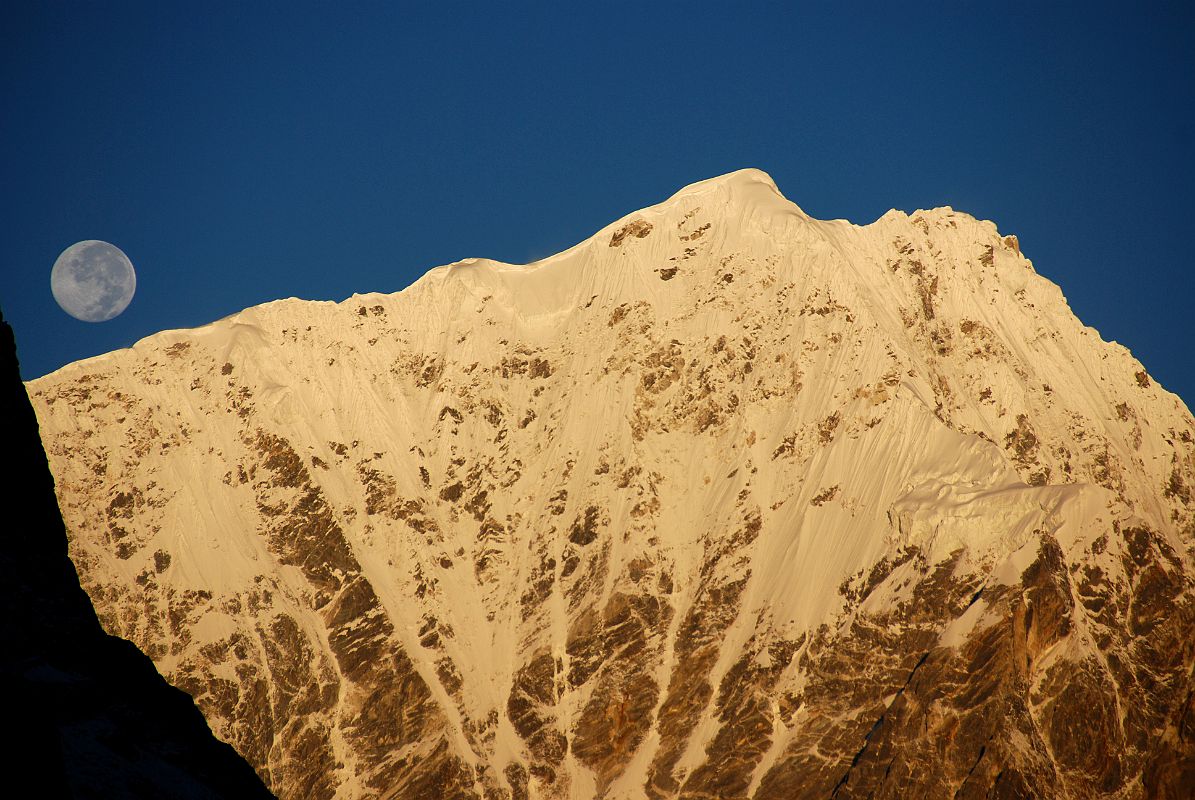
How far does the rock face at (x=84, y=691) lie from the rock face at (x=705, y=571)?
107 m

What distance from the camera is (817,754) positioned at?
145375mm

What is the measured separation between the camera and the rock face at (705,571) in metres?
145

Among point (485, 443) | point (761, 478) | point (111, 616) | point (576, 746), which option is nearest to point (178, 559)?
point (111, 616)

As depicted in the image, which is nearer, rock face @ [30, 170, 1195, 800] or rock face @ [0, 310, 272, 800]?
rock face @ [0, 310, 272, 800]

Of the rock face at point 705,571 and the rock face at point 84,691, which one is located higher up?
the rock face at point 705,571

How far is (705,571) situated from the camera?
172m

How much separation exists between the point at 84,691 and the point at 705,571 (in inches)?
5417

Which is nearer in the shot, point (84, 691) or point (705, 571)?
point (84, 691)

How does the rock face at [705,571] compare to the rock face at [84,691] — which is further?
the rock face at [705,571]

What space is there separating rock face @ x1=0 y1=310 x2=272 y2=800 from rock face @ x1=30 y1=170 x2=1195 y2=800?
106608 mm

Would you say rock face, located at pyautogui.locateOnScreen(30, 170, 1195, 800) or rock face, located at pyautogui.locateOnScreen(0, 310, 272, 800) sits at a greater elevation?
rock face, located at pyautogui.locateOnScreen(30, 170, 1195, 800)

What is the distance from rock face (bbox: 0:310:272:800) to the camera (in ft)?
114

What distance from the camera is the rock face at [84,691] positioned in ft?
114

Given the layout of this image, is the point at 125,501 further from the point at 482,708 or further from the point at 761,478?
the point at 761,478
